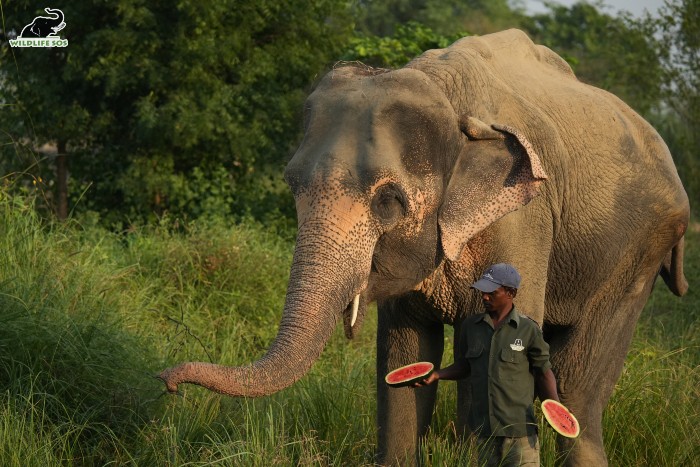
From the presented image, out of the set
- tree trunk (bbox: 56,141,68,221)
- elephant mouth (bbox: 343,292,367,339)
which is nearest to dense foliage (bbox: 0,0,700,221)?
tree trunk (bbox: 56,141,68,221)

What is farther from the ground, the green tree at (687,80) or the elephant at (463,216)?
the elephant at (463,216)

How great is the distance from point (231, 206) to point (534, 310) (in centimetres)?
768

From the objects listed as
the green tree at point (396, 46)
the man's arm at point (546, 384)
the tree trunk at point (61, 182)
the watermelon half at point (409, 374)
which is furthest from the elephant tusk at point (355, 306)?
the green tree at point (396, 46)

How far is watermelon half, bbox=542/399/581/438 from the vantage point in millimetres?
4770

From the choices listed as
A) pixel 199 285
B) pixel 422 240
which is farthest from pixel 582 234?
pixel 199 285

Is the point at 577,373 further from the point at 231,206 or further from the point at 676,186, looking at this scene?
the point at 231,206

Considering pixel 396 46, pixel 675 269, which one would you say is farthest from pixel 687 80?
pixel 675 269

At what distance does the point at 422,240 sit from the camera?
201 inches

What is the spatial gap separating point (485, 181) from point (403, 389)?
1139mm

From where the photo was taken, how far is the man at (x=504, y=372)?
16.1 feet

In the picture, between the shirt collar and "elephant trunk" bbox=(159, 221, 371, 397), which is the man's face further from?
"elephant trunk" bbox=(159, 221, 371, 397)

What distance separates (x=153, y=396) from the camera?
21.3 feet

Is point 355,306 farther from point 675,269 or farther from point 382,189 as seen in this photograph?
point 675,269

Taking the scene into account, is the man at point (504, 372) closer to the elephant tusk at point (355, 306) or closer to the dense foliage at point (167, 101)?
the elephant tusk at point (355, 306)
